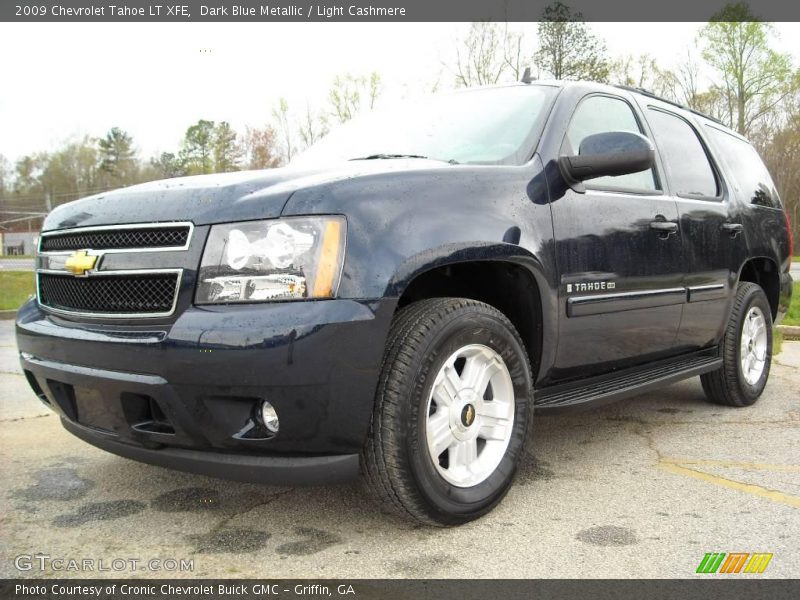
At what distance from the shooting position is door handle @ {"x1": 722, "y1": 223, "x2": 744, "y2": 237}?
14.3 ft

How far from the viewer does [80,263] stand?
260 centimetres

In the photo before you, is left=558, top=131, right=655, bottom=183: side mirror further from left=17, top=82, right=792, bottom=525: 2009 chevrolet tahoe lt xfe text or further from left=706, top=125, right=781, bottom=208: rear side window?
left=706, top=125, right=781, bottom=208: rear side window

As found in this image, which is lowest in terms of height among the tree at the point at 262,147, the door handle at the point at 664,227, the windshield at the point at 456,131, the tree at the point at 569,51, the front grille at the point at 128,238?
the door handle at the point at 664,227

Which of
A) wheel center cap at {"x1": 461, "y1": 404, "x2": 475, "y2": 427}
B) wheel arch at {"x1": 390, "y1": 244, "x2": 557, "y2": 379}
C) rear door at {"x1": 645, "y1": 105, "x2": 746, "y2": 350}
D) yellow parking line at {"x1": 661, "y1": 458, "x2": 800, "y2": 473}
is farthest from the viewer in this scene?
rear door at {"x1": 645, "y1": 105, "x2": 746, "y2": 350}

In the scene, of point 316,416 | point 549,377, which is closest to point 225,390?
point 316,416

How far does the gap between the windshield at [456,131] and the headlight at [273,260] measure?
0.91 meters

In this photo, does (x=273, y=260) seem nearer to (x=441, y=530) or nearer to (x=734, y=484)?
(x=441, y=530)

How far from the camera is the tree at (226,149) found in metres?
35.2

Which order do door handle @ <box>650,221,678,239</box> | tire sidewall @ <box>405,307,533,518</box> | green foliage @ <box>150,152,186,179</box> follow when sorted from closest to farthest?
tire sidewall @ <box>405,307,533,518</box>
door handle @ <box>650,221,678,239</box>
green foliage @ <box>150,152,186,179</box>

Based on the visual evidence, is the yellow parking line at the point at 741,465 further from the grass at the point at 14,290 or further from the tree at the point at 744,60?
the tree at the point at 744,60

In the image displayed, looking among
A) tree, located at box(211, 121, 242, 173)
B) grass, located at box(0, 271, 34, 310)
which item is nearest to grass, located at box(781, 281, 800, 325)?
grass, located at box(0, 271, 34, 310)

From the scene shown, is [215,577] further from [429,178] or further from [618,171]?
[618,171]

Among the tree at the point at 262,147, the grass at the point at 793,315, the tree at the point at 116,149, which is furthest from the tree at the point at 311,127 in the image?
the tree at the point at 116,149

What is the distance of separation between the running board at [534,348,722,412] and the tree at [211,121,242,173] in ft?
107
